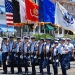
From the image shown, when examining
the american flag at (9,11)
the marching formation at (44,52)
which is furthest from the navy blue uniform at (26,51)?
the american flag at (9,11)

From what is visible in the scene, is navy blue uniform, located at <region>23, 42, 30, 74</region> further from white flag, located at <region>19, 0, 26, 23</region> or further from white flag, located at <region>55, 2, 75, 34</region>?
white flag, located at <region>55, 2, 75, 34</region>

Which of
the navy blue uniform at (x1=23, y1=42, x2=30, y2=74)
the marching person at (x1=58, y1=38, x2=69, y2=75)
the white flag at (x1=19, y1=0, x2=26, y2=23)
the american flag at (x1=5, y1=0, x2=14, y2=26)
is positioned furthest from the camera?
the white flag at (x1=19, y1=0, x2=26, y2=23)

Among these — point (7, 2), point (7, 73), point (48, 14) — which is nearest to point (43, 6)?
point (48, 14)

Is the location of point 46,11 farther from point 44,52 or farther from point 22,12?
point 44,52

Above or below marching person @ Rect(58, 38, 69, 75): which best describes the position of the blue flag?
above

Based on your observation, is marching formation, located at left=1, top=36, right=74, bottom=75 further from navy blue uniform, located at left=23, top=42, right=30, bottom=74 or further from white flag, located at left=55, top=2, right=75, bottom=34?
white flag, located at left=55, top=2, right=75, bottom=34

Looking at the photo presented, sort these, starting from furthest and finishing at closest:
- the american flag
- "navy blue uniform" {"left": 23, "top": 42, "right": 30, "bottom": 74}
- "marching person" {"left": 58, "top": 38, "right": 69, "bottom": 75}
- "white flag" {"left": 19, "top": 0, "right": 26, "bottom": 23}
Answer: "white flag" {"left": 19, "top": 0, "right": 26, "bottom": 23} → the american flag → "navy blue uniform" {"left": 23, "top": 42, "right": 30, "bottom": 74} → "marching person" {"left": 58, "top": 38, "right": 69, "bottom": 75}

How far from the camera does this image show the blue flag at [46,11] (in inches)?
586

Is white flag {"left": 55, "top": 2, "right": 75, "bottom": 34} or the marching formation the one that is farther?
white flag {"left": 55, "top": 2, "right": 75, "bottom": 34}

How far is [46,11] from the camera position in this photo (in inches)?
597

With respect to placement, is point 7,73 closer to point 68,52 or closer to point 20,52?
point 20,52

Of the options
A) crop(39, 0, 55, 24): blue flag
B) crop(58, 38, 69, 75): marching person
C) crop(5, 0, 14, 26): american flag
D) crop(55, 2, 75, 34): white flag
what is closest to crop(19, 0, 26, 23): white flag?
crop(5, 0, 14, 26): american flag

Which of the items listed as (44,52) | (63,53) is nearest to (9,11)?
(44,52)

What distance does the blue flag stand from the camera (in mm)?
14875
